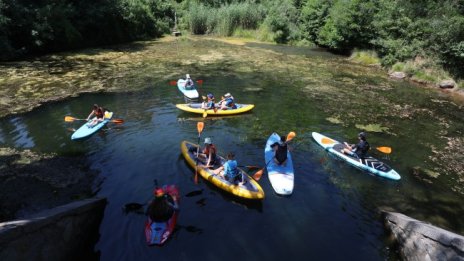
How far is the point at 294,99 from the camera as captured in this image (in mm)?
19312

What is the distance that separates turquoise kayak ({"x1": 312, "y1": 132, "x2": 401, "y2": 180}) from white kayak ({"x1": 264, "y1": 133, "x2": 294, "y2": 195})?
2.08 meters

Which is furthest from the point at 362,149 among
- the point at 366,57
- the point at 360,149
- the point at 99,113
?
the point at 366,57

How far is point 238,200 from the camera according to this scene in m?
9.71

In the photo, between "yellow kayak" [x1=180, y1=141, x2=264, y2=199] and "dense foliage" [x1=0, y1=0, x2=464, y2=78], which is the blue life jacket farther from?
"dense foliage" [x1=0, y1=0, x2=464, y2=78]

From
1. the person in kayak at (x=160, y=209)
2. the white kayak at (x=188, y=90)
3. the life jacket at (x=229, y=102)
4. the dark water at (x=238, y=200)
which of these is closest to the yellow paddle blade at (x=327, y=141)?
the dark water at (x=238, y=200)

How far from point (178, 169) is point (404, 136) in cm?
1020

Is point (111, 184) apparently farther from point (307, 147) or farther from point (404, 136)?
point (404, 136)

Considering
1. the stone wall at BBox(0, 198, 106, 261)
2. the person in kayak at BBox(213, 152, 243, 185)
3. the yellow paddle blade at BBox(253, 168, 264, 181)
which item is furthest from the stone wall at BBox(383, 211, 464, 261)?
the stone wall at BBox(0, 198, 106, 261)

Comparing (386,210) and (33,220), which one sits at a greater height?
(33,220)

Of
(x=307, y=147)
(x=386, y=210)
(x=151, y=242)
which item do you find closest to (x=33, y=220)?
(x=151, y=242)

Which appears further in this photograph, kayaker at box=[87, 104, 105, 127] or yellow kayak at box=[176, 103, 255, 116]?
yellow kayak at box=[176, 103, 255, 116]

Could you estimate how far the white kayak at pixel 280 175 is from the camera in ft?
32.9

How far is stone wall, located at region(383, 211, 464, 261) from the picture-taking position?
648cm

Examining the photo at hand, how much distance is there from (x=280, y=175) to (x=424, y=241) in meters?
4.44
